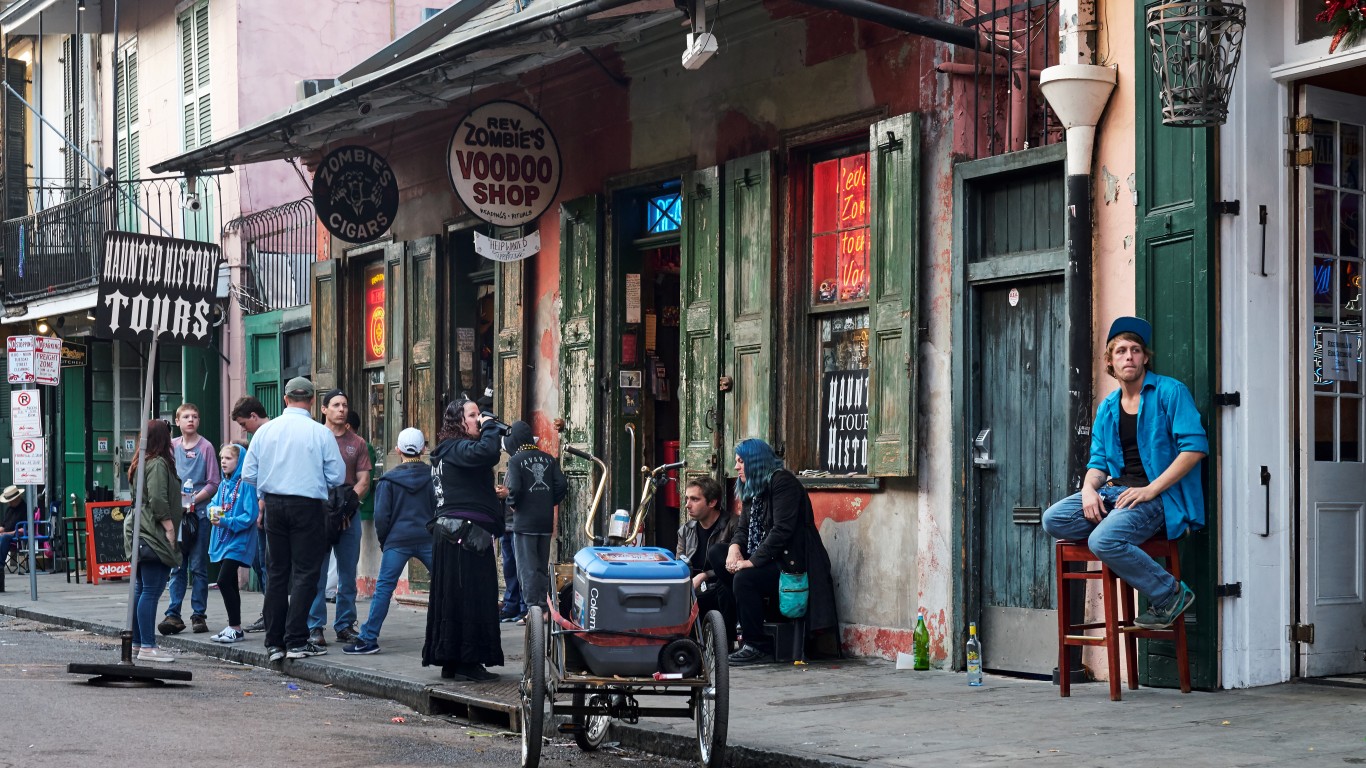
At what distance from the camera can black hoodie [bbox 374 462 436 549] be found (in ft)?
40.8

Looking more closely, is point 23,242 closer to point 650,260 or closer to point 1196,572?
point 650,260

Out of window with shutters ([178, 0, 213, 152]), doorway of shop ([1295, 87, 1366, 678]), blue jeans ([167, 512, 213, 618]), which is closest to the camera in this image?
doorway of shop ([1295, 87, 1366, 678])

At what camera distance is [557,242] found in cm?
1479

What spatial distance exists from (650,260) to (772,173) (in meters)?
2.41

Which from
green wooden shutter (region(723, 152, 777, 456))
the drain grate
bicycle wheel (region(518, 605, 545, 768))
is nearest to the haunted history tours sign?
green wooden shutter (region(723, 152, 777, 456))

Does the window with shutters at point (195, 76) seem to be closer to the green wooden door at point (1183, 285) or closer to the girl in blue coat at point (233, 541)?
the girl in blue coat at point (233, 541)

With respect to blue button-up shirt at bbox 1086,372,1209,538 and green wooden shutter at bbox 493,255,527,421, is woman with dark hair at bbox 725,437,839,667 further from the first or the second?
green wooden shutter at bbox 493,255,527,421

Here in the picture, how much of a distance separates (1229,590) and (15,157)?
24.5 m

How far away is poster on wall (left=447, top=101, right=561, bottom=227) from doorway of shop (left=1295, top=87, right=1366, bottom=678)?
21.1ft

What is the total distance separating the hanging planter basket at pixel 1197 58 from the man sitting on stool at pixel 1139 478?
106cm

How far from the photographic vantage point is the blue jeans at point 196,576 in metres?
13.9

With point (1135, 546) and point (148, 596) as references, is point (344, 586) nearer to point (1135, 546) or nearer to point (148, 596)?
point (148, 596)

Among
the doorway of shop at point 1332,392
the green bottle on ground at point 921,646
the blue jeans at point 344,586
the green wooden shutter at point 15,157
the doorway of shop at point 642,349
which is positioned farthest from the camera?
the green wooden shutter at point 15,157

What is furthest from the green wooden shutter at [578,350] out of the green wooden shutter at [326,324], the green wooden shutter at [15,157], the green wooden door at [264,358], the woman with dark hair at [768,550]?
the green wooden shutter at [15,157]
